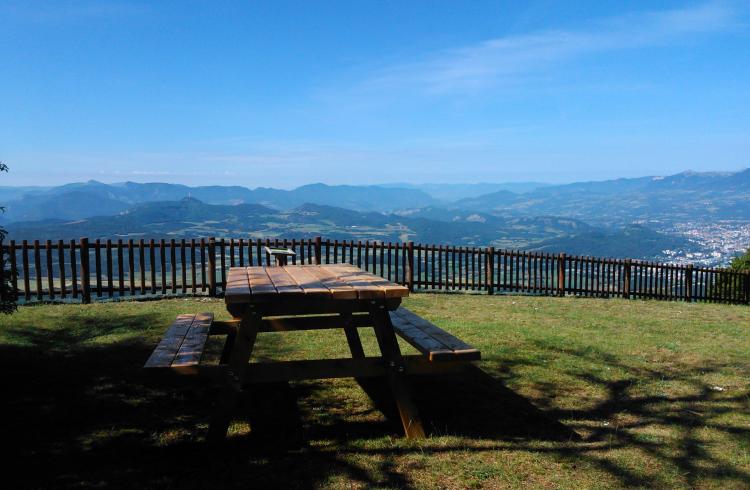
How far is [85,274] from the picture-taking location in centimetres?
1282

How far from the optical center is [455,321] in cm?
1015

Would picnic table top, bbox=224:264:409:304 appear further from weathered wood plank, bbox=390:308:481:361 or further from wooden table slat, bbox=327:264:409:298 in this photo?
weathered wood plank, bbox=390:308:481:361

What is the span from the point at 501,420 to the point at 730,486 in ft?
5.79

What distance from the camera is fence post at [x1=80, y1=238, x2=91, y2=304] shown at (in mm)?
12703

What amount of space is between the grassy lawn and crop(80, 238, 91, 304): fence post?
420 centimetres

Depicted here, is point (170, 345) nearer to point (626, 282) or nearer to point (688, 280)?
point (626, 282)

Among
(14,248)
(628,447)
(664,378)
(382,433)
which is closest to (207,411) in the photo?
(382,433)

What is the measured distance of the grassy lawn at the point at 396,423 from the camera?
12.5 feet

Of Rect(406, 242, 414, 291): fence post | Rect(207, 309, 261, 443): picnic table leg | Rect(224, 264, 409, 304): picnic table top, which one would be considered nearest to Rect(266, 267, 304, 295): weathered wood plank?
Rect(224, 264, 409, 304): picnic table top

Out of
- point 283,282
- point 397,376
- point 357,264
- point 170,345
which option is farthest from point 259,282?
point 357,264

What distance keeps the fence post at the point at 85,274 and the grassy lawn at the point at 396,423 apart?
4.20 m

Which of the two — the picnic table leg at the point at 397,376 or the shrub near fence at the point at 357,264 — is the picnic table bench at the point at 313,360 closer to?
the picnic table leg at the point at 397,376

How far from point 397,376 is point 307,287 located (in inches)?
40.4

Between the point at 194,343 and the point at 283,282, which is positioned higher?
the point at 283,282
